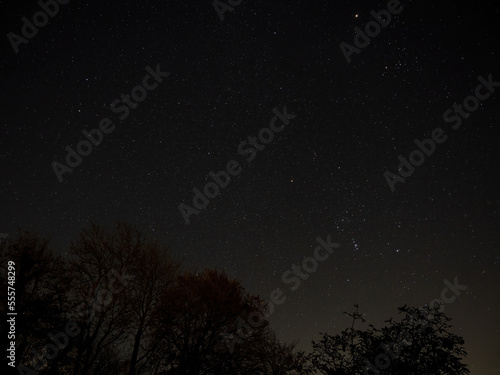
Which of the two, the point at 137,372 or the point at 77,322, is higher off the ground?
the point at 77,322

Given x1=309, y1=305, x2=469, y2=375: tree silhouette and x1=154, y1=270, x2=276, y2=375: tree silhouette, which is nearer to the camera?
x1=309, y1=305, x2=469, y2=375: tree silhouette

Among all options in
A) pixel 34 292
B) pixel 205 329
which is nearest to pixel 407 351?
pixel 205 329

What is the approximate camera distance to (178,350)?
19859mm

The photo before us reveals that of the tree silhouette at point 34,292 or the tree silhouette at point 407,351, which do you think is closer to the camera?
the tree silhouette at point 407,351

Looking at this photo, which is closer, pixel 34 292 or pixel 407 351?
pixel 407 351

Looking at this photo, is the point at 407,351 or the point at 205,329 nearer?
the point at 407,351

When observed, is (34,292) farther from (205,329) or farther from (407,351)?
(407,351)

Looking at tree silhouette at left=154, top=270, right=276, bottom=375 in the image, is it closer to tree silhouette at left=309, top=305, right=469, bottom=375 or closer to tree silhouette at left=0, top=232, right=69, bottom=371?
tree silhouette at left=0, top=232, right=69, bottom=371

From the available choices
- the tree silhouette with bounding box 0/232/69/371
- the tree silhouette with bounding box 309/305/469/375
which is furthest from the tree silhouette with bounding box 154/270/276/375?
the tree silhouette with bounding box 309/305/469/375

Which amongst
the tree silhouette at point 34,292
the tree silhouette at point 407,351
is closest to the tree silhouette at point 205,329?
the tree silhouette at point 34,292

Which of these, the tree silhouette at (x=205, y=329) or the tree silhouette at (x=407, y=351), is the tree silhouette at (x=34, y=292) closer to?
the tree silhouette at (x=205, y=329)

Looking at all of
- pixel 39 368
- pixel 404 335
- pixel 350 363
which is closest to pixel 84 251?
pixel 39 368

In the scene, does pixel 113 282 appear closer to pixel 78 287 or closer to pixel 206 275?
pixel 78 287

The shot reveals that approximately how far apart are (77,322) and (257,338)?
11735mm
